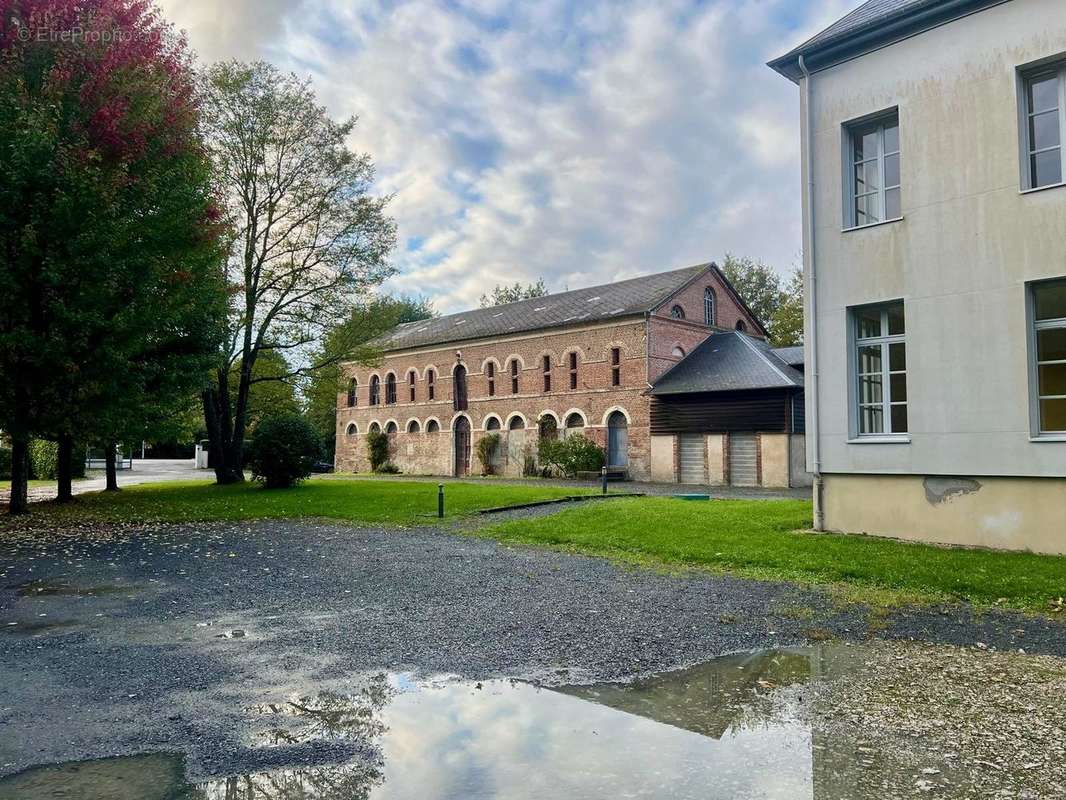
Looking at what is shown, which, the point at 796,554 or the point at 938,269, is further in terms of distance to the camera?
the point at 938,269

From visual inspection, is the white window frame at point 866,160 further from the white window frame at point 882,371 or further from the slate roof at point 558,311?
the slate roof at point 558,311

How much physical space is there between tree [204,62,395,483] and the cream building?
1887 cm

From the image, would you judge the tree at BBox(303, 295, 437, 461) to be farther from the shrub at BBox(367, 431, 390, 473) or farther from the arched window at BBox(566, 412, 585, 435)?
the shrub at BBox(367, 431, 390, 473)

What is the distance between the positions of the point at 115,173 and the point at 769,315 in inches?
1936

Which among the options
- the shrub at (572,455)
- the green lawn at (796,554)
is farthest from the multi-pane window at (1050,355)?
the shrub at (572,455)

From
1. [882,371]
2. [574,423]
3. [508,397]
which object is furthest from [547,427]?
[882,371]

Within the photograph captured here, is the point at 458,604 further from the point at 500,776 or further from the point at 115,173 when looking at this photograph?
the point at 115,173

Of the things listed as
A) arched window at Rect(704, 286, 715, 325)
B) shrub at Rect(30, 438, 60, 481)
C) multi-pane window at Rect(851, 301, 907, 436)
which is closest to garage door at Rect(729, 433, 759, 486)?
arched window at Rect(704, 286, 715, 325)

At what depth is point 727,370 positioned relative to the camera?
30578mm

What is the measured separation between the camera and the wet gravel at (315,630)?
13.9 feet

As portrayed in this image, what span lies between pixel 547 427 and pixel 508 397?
3.24 metres

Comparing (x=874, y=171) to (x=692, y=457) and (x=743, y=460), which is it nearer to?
(x=743, y=460)

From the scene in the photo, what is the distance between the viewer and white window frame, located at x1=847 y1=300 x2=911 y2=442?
1069 cm

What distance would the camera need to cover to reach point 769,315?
55.3 m
